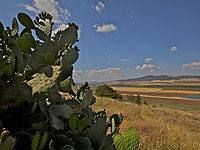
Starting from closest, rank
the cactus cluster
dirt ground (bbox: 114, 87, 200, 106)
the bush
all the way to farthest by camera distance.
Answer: the cactus cluster, the bush, dirt ground (bbox: 114, 87, 200, 106)

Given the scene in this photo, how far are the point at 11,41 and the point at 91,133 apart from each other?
60 cm

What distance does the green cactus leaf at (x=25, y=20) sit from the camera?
2.33 ft

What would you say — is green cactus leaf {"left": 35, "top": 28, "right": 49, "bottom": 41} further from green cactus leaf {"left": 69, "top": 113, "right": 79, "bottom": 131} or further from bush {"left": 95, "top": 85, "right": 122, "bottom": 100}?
bush {"left": 95, "top": 85, "right": 122, "bottom": 100}

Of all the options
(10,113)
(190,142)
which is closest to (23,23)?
(10,113)

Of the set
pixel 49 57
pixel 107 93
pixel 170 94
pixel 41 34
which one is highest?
pixel 41 34

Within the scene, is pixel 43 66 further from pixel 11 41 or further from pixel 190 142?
pixel 190 142

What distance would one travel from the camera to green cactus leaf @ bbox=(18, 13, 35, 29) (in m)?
0.71

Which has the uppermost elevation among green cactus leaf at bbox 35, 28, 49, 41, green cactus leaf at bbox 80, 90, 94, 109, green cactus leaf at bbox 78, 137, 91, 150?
green cactus leaf at bbox 35, 28, 49, 41

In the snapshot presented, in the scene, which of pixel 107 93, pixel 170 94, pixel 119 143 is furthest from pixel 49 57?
pixel 170 94

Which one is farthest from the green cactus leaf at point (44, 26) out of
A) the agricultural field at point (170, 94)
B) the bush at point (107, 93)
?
the agricultural field at point (170, 94)

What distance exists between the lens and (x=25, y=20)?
740 mm

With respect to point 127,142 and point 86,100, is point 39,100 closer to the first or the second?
point 86,100

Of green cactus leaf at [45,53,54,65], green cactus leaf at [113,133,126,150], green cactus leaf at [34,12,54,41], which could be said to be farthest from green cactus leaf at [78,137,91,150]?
green cactus leaf at [34,12,54,41]

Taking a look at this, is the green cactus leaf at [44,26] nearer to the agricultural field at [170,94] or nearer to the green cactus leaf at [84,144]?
the green cactus leaf at [84,144]
